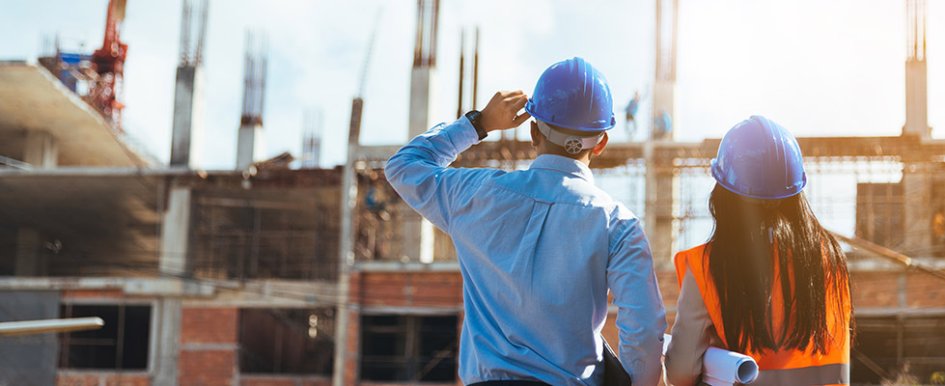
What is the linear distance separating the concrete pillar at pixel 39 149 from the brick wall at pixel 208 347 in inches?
224

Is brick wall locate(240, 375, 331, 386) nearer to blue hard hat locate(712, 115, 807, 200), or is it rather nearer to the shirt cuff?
the shirt cuff

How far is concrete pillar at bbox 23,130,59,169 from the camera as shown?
25.8m

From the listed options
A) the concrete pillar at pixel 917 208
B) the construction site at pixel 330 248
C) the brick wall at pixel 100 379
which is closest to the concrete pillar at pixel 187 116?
the construction site at pixel 330 248

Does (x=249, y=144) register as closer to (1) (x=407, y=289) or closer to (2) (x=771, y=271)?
(1) (x=407, y=289)

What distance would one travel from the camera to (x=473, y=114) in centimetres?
285

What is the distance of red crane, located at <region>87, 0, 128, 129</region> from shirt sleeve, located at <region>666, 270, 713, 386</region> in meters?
30.8

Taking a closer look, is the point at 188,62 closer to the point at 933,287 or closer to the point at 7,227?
the point at 7,227

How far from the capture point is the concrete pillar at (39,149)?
25.8 metres

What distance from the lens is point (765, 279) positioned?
2562 mm

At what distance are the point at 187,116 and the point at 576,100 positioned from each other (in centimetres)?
2372

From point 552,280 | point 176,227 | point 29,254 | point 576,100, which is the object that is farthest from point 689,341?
point 29,254

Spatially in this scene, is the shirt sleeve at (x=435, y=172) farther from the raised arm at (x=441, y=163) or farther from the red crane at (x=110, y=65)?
the red crane at (x=110, y=65)

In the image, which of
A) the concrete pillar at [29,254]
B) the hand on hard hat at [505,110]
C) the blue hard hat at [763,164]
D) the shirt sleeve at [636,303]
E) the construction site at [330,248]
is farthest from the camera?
the concrete pillar at [29,254]

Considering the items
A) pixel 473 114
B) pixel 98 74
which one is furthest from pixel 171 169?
pixel 473 114
